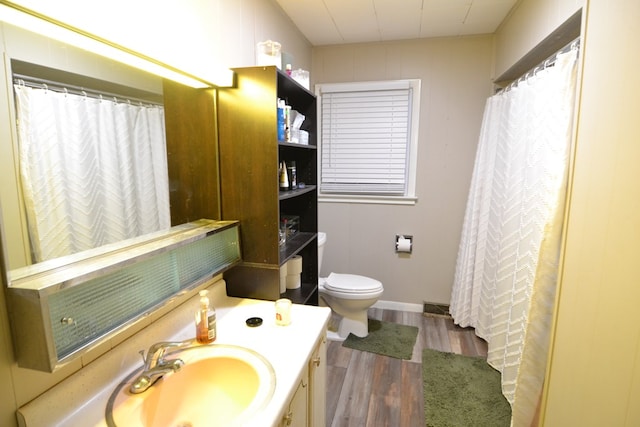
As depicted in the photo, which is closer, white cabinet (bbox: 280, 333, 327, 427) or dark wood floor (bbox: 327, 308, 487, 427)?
white cabinet (bbox: 280, 333, 327, 427)

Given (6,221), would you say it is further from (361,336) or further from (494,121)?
(494,121)

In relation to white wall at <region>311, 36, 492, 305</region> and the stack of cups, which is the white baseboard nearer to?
white wall at <region>311, 36, 492, 305</region>

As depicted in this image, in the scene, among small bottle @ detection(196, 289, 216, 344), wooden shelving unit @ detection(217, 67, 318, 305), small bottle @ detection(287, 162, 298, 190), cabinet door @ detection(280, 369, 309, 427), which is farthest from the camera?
small bottle @ detection(287, 162, 298, 190)

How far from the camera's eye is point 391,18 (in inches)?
93.2

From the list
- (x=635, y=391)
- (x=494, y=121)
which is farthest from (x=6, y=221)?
(x=494, y=121)

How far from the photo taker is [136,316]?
37.9 inches

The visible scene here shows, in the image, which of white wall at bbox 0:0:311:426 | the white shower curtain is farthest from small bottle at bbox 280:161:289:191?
the white shower curtain

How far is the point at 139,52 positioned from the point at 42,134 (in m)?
0.36

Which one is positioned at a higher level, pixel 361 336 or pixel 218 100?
pixel 218 100

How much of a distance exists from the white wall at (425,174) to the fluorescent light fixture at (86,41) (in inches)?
75.0

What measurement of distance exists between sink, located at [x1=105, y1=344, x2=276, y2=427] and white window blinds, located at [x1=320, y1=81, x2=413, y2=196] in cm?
213

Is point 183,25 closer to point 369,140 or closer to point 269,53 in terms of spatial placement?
point 269,53

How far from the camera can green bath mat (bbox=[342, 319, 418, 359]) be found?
2465mm

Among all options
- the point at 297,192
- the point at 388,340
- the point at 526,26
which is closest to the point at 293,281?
the point at 297,192
